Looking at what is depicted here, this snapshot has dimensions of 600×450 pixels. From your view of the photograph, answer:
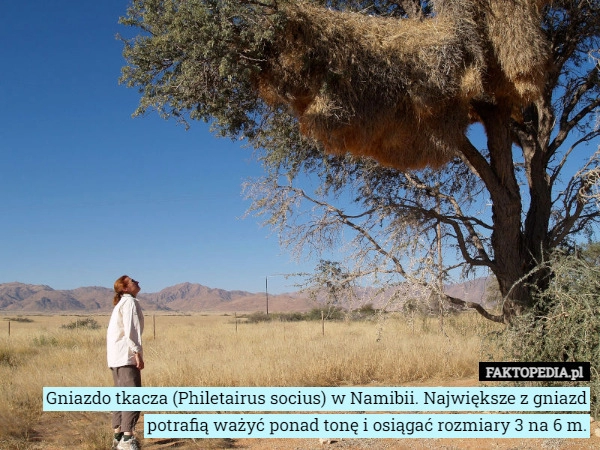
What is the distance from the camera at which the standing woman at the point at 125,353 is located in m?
5.79

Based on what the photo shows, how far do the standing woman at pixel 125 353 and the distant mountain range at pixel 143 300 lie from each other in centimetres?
11413

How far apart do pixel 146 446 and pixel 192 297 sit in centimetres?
16697

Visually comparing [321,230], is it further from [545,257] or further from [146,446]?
[146,446]

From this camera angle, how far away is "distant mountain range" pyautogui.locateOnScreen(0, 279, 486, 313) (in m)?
138

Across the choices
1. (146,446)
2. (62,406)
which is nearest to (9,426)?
(62,406)

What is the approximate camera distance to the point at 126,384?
5.82 metres

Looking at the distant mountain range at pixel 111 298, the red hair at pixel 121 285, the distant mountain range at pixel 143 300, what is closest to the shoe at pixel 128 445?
the red hair at pixel 121 285

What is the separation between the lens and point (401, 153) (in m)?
8.29

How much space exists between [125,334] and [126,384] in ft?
1.71

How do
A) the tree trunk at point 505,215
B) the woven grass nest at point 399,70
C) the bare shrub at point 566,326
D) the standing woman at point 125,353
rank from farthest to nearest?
the tree trunk at point 505,215
the woven grass nest at point 399,70
the bare shrub at point 566,326
the standing woman at point 125,353

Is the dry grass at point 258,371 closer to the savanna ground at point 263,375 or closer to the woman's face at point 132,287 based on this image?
the savanna ground at point 263,375

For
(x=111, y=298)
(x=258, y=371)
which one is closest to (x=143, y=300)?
(x=111, y=298)

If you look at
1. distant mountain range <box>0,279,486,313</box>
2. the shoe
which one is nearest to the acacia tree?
the shoe
